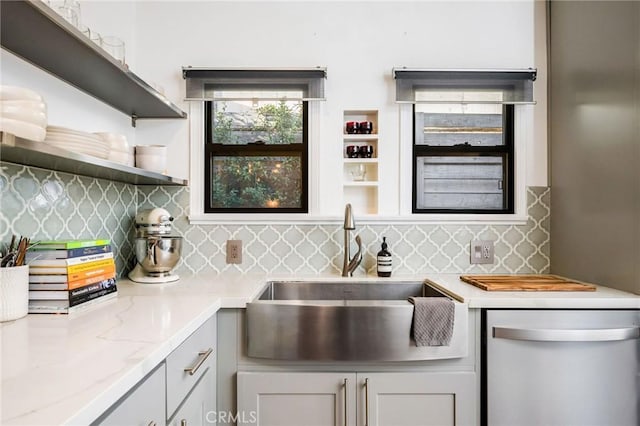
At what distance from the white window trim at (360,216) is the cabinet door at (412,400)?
0.89m

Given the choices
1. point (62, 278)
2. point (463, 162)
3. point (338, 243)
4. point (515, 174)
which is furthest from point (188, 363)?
point (515, 174)

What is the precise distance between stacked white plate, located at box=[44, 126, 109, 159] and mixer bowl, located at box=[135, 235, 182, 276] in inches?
22.3

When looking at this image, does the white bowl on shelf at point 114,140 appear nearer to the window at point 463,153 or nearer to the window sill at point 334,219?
the window sill at point 334,219

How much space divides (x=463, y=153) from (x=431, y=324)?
45.3 inches

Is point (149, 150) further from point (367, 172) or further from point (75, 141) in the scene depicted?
point (367, 172)

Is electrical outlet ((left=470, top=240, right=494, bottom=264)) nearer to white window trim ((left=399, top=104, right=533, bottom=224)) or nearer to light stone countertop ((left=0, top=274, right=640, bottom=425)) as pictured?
white window trim ((left=399, top=104, right=533, bottom=224))

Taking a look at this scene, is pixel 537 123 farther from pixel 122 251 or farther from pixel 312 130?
pixel 122 251

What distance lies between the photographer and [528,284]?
1695mm

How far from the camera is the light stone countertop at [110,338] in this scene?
61 centimetres

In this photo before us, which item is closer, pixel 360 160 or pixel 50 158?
pixel 50 158

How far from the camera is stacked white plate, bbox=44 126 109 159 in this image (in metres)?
1.14

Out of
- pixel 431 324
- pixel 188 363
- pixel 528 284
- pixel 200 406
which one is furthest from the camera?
pixel 528 284

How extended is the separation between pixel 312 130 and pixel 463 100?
87 cm

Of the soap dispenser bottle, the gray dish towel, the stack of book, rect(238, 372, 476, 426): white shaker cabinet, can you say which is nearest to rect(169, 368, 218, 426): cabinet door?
rect(238, 372, 476, 426): white shaker cabinet
